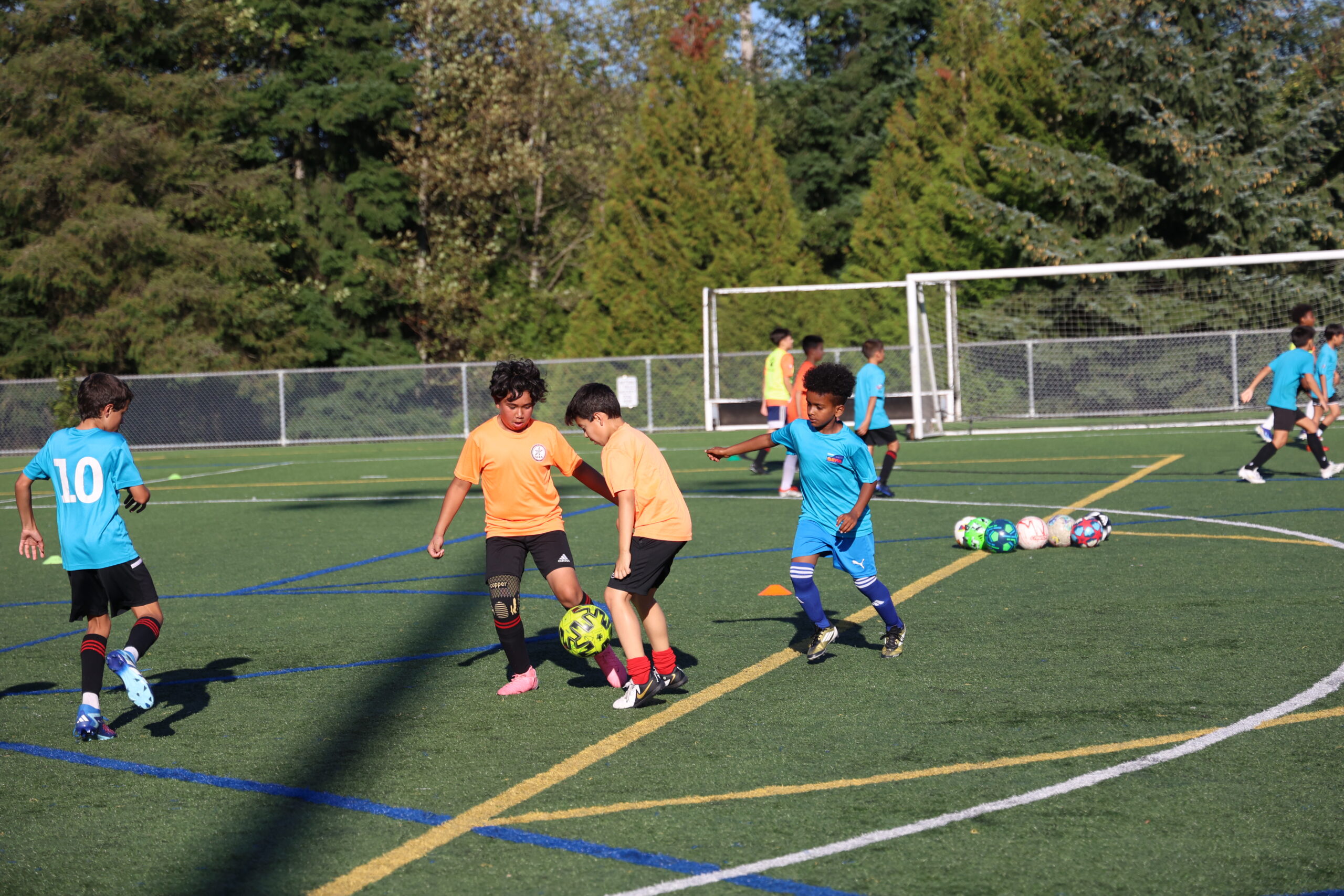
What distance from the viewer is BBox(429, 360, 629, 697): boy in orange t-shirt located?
6293mm

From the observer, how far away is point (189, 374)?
30.0 meters

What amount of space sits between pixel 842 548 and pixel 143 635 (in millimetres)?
3538

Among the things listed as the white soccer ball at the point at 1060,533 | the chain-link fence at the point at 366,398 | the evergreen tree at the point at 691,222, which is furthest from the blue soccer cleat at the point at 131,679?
the evergreen tree at the point at 691,222

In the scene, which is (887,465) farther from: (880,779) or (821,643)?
(880,779)

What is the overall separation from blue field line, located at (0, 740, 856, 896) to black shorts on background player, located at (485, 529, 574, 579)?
5.42 ft

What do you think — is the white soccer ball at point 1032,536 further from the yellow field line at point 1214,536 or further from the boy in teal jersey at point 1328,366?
the boy in teal jersey at point 1328,366

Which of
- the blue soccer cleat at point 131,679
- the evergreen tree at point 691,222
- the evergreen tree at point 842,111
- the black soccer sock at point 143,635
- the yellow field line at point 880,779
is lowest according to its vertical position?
the yellow field line at point 880,779

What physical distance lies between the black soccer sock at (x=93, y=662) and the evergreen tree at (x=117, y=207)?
29.4 metres

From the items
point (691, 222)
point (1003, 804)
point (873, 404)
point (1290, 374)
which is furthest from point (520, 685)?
point (691, 222)

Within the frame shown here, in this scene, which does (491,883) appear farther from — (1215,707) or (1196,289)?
(1196,289)

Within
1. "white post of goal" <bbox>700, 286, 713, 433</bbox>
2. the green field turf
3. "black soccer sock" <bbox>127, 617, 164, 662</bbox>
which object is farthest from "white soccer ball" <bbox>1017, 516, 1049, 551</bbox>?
"white post of goal" <bbox>700, 286, 713, 433</bbox>

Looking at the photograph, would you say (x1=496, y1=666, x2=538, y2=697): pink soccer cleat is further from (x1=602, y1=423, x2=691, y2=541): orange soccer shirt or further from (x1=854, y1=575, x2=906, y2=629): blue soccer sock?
(x1=854, y1=575, x2=906, y2=629): blue soccer sock

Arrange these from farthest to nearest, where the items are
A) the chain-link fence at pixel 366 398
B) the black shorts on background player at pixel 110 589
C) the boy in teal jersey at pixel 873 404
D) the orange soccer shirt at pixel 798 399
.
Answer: the chain-link fence at pixel 366 398, the boy in teal jersey at pixel 873 404, the orange soccer shirt at pixel 798 399, the black shorts on background player at pixel 110 589

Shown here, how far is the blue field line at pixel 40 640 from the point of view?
8102 millimetres
